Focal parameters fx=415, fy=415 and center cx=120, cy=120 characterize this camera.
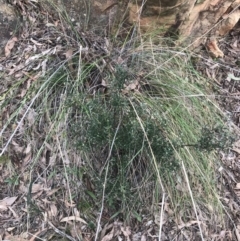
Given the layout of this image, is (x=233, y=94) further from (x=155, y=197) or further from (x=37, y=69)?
(x=37, y=69)

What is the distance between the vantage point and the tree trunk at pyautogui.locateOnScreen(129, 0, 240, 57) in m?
2.96

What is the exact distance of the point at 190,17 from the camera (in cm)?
322

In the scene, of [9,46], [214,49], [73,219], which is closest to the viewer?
[73,219]

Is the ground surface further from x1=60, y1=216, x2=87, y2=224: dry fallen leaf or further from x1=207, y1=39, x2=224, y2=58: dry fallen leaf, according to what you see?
x1=207, y1=39, x2=224, y2=58: dry fallen leaf

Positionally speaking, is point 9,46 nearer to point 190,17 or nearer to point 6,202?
point 6,202

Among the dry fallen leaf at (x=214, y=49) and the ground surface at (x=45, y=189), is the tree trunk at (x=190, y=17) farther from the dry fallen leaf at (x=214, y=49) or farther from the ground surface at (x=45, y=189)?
the ground surface at (x=45, y=189)

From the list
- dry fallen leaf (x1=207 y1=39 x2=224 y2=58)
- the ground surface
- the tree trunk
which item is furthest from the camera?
dry fallen leaf (x1=207 y1=39 x2=224 y2=58)

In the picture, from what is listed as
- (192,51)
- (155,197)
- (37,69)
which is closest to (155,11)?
(192,51)

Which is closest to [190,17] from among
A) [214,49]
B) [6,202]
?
[214,49]

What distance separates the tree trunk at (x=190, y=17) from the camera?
2.96 m

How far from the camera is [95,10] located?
3191 millimetres

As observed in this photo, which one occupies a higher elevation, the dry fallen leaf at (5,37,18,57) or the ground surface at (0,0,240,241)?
the dry fallen leaf at (5,37,18,57)

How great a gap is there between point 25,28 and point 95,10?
1.90 ft

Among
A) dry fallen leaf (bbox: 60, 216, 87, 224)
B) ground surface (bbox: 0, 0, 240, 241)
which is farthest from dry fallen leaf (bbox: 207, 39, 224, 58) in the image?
dry fallen leaf (bbox: 60, 216, 87, 224)
